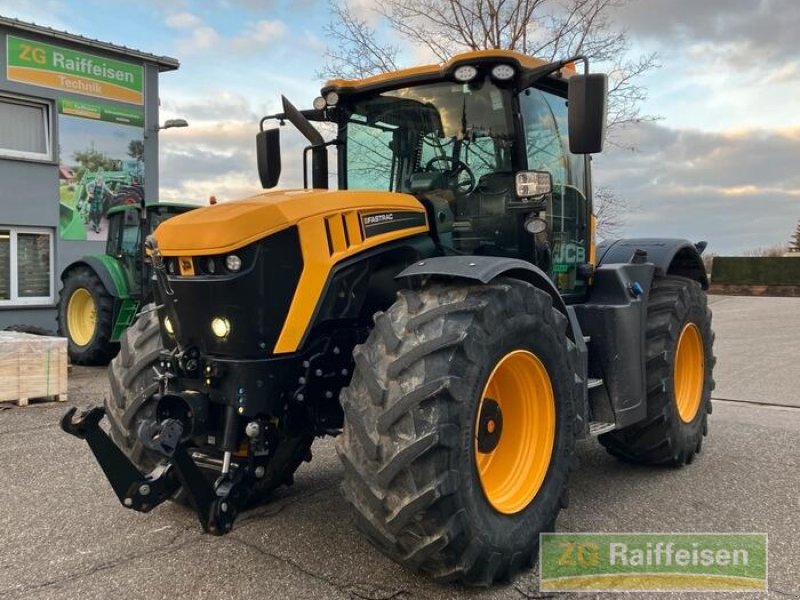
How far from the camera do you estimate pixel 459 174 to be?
13.8ft

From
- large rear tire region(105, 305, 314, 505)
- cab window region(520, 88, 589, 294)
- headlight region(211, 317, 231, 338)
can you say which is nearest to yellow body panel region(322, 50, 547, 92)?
cab window region(520, 88, 589, 294)

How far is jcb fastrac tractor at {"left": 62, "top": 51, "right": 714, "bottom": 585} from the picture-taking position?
289cm

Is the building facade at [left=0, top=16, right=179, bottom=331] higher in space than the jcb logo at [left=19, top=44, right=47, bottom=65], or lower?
lower

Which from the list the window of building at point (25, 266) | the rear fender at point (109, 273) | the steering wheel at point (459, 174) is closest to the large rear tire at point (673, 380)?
the steering wheel at point (459, 174)

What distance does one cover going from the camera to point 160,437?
3.03m

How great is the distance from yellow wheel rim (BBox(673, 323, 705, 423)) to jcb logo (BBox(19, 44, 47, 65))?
13.6 m

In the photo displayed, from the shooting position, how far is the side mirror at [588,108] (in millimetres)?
3531

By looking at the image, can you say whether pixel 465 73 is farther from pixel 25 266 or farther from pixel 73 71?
pixel 73 71

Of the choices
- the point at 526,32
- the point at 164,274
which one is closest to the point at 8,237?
Answer: the point at 526,32

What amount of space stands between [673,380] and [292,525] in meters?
2.71

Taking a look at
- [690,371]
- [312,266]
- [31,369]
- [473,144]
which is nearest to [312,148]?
[473,144]

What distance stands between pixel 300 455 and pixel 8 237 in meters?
12.3

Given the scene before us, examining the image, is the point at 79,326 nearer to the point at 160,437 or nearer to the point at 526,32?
the point at 160,437

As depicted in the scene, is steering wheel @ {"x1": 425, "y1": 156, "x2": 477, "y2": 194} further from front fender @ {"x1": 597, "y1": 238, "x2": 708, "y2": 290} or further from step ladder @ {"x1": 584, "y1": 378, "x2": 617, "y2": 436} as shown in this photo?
front fender @ {"x1": 597, "y1": 238, "x2": 708, "y2": 290}
